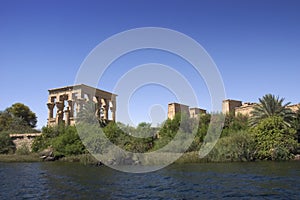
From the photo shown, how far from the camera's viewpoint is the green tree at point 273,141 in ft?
137

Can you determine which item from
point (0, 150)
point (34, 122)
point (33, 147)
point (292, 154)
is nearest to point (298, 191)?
point (292, 154)

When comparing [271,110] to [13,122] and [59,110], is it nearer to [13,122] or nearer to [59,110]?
[59,110]

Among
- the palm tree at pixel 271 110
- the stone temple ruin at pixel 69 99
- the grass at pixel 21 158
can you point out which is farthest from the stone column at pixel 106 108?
the palm tree at pixel 271 110

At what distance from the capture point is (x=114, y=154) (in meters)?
42.3

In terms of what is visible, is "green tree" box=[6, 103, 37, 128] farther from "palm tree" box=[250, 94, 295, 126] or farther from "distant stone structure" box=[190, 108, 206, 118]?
"palm tree" box=[250, 94, 295, 126]

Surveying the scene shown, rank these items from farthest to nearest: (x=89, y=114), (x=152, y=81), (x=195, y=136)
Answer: (x=89, y=114), (x=195, y=136), (x=152, y=81)

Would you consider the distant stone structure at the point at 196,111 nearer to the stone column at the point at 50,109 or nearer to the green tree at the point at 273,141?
the green tree at the point at 273,141

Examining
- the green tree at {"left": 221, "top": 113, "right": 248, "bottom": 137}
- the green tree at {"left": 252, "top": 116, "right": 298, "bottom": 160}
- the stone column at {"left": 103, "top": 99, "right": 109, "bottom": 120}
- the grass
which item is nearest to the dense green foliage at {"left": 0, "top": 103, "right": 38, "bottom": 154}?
the grass

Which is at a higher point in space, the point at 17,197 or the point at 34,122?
the point at 34,122

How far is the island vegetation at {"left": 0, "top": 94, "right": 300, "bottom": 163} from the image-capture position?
4172 cm

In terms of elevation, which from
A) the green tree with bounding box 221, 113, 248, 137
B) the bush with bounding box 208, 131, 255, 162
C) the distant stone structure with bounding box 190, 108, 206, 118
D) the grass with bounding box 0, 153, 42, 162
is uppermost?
the distant stone structure with bounding box 190, 108, 206, 118

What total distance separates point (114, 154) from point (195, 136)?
49.4 feet

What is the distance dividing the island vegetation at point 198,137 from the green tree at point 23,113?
91.7 ft

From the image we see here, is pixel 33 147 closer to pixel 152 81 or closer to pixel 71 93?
pixel 71 93
